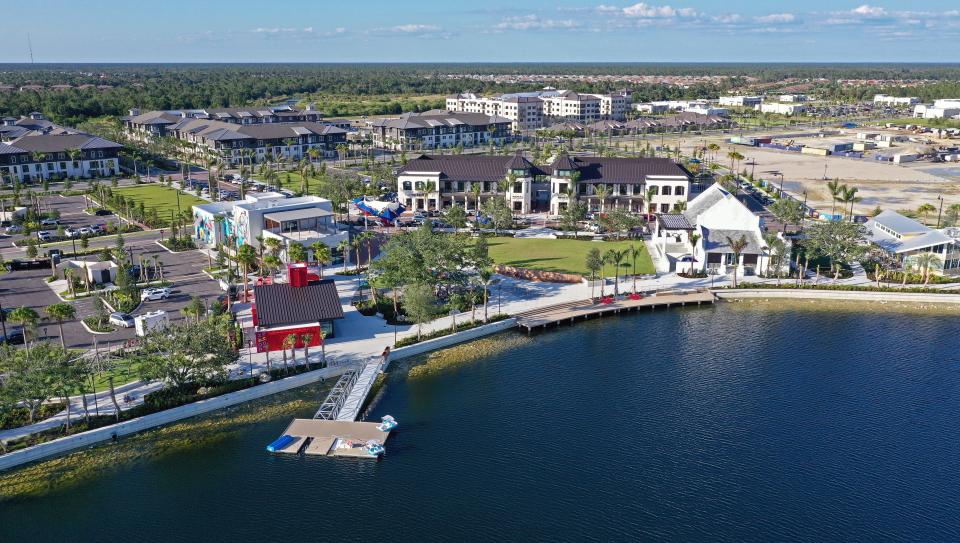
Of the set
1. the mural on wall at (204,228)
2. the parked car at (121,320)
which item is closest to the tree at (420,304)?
the parked car at (121,320)

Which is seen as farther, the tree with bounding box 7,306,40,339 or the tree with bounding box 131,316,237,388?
the tree with bounding box 7,306,40,339

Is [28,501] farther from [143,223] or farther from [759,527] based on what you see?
[143,223]

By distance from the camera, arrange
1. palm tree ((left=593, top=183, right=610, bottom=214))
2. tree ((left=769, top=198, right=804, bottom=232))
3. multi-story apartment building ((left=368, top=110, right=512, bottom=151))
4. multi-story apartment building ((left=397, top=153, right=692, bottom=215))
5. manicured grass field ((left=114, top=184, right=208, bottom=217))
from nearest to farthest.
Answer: tree ((left=769, top=198, right=804, bottom=232)) < palm tree ((left=593, top=183, right=610, bottom=214)) < multi-story apartment building ((left=397, top=153, right=692, bottom=215)) < manicured grass field ((left=114, top=184, right=208, bottom=217)) < multi-story apartment building ((left=368, top=110, right=512, bottom=151))

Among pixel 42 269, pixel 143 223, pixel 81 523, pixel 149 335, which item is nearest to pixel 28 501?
pixel 81 523

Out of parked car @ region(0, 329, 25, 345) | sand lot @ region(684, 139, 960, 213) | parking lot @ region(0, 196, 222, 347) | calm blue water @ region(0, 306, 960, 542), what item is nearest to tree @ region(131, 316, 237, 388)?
calm blue water @ region(0, 306, 960, 542)

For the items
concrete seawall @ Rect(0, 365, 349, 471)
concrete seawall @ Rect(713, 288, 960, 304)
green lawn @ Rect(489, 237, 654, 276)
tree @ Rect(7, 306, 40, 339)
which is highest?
tree @ Rect(7, 306, 40, 339)

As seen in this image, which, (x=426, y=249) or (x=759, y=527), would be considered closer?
(x=759, y=527)

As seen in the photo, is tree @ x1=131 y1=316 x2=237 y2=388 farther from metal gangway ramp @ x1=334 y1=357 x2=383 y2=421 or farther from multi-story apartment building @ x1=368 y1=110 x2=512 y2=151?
multi-story apartment building @ x1=368 y1=110 x2=512 y2=151
